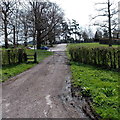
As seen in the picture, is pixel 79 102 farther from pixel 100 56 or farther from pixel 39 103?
pixel 100 56

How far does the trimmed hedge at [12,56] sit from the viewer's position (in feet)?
37.9

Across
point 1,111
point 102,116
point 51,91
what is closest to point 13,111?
point 1,111

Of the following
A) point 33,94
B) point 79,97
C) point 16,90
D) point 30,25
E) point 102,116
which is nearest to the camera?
point 102,116

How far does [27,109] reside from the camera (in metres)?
3.76

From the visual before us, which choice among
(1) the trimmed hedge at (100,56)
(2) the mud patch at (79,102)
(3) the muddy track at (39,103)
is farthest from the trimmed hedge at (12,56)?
(2) the mud patch at (79,102)

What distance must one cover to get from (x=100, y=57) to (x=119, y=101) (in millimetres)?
6423

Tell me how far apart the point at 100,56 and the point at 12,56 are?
721 centimetres

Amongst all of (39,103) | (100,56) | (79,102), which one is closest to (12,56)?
(100,56)

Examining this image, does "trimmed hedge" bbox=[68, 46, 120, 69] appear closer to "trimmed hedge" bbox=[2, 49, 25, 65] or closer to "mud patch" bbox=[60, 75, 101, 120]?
"mud patch" bbox=[60, 75, 101, 120]

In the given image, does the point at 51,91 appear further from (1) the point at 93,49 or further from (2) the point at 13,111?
(1) the point at 93,49

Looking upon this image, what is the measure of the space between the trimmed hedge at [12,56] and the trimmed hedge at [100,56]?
5.49m

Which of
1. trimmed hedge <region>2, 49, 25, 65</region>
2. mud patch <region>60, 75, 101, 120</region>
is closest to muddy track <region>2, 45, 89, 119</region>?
mud patch <region>60, 75, 101, 120</region>

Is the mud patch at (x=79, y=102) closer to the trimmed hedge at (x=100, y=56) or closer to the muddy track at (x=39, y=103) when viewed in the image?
the muddy track at (x=39, y=103)

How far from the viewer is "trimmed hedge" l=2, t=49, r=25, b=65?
1155 cm
